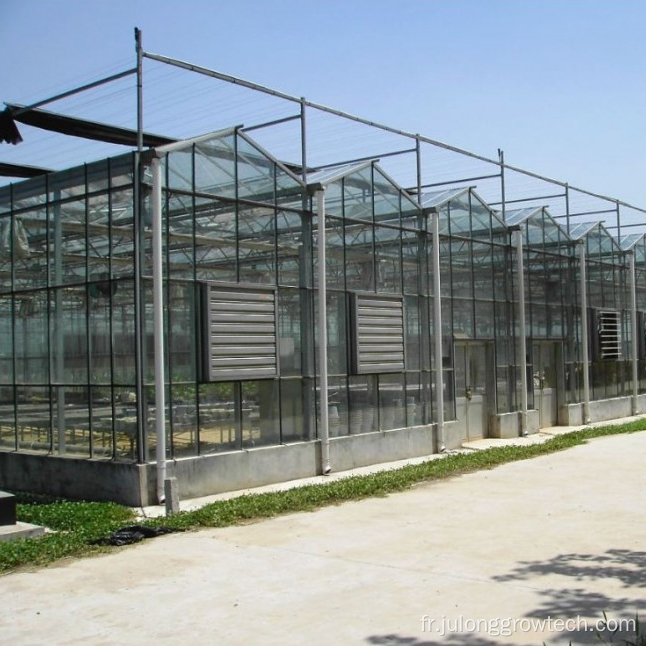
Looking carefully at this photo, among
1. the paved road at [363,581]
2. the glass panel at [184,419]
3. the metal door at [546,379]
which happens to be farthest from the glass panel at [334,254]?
the metal door at [546,379]

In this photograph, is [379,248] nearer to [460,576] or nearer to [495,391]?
[495,391]

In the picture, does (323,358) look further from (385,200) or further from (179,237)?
(385,200)

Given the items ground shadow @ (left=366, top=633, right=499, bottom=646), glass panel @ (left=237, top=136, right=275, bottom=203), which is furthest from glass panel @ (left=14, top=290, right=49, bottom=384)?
ground shadow @ (left=366, top=633, right=499, bottom=646)

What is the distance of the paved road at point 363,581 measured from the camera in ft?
22.4

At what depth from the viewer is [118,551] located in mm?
9797

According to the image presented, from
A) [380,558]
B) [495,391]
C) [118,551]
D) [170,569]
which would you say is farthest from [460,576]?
[495,391]

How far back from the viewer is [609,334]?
2606 cm

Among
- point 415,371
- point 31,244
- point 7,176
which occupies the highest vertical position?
point 7,176

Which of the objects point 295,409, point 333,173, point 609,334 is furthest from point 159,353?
point 609,334

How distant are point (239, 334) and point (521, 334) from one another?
385 inches

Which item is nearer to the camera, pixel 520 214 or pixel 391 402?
pixel 391 402

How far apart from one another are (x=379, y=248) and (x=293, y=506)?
6656 mm

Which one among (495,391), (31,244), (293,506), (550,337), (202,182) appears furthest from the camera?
(550,337)

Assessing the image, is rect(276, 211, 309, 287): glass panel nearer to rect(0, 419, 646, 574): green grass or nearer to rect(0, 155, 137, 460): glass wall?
rect(0, 155, 137, 460): glass wall
